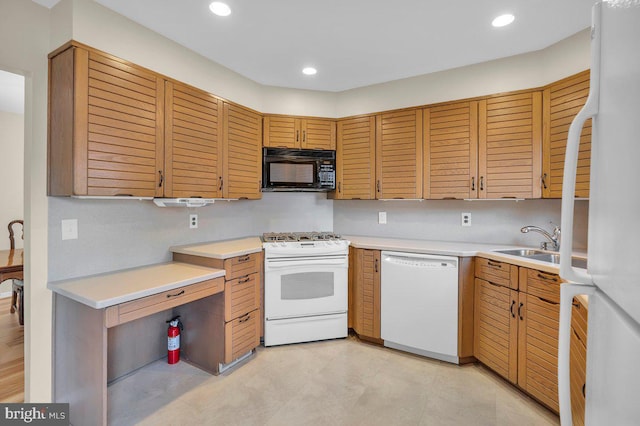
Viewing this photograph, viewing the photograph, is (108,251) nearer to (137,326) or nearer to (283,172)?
(137,326)

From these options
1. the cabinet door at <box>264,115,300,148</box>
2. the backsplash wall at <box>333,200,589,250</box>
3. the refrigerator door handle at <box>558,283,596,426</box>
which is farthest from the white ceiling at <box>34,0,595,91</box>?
the refrigerator door handle at <box>558,283,596,426</box>

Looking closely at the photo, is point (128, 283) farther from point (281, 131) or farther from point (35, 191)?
point (281, 131)

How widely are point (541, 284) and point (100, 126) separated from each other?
9.55ft

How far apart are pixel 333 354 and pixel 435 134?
7.14 feet

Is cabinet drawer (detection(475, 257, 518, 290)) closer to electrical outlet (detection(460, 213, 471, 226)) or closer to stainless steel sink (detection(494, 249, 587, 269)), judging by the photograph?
stainless steel sink (detection(494, 249, 587, 269))

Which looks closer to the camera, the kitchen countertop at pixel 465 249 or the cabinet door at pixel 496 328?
the kitchen countertop at pixel 465 249

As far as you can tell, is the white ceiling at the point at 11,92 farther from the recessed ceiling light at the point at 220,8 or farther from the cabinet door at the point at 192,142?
the recessed ceiling light at the point at 220,8

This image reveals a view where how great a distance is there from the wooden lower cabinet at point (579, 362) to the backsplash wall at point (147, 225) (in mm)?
2507

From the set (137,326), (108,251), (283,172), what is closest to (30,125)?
(108,251)

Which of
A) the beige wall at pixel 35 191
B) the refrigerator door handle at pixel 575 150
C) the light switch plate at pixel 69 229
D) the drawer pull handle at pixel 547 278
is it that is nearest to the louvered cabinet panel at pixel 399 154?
the drawer pull handle at pixel 547 278

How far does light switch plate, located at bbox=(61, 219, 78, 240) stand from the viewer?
1.87m

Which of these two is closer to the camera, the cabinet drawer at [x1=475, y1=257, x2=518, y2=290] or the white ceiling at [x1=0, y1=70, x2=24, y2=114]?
the cabinet drawer at [x1=475, y1=257, x2=518, y2=290]

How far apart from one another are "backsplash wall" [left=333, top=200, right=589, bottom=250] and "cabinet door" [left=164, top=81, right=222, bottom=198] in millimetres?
1547

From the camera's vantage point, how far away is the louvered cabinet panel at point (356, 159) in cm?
300
